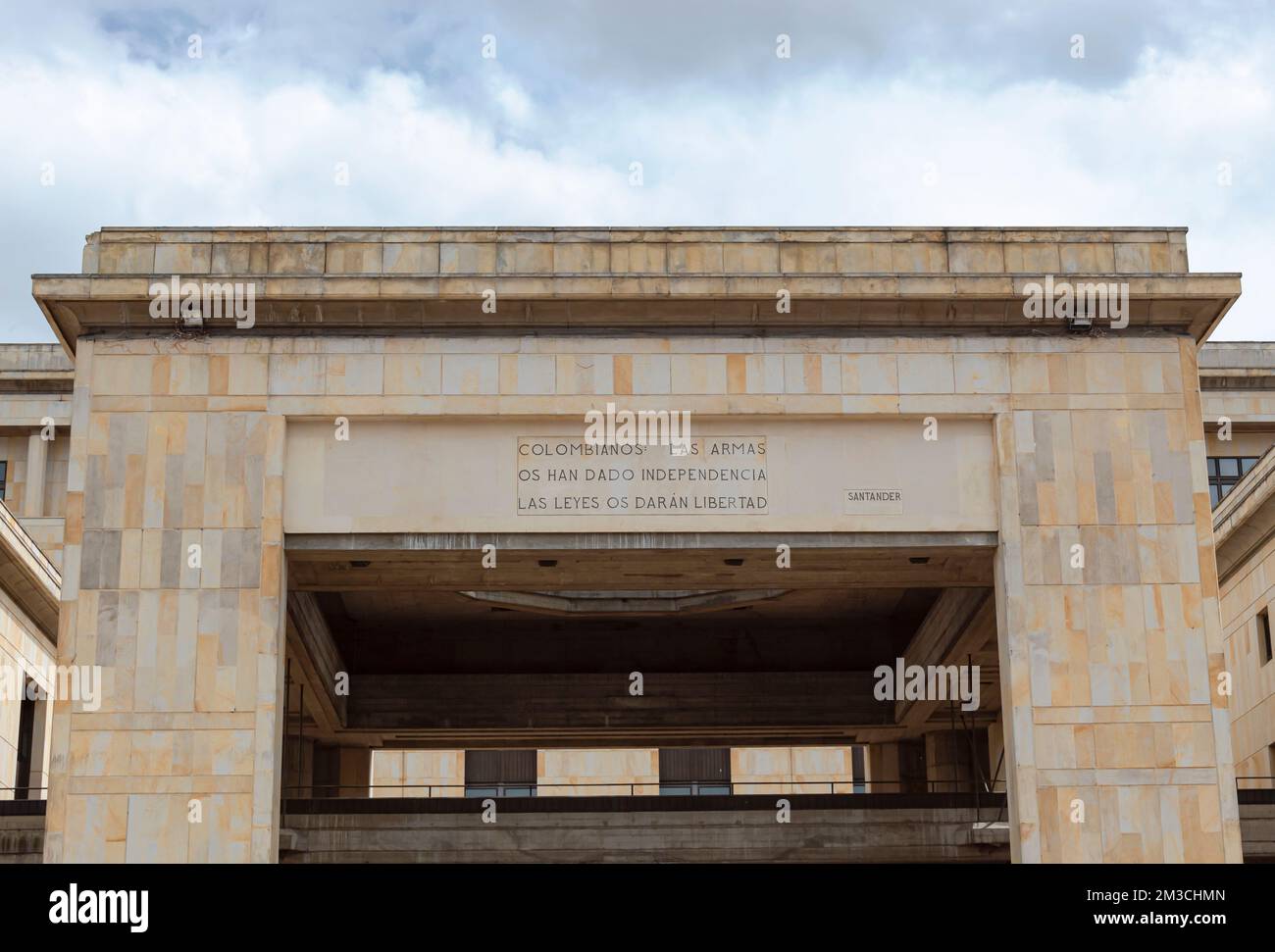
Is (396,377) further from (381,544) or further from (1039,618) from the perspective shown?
(1039,618)

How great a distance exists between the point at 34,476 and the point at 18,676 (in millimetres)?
16930

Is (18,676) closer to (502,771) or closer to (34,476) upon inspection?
(34,476)

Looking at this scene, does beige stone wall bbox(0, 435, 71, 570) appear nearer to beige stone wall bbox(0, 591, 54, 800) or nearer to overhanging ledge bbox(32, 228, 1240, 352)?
beige stone wall bbox(0, 591, 54, 800)

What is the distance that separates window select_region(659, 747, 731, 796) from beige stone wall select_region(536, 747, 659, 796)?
18.6 inches

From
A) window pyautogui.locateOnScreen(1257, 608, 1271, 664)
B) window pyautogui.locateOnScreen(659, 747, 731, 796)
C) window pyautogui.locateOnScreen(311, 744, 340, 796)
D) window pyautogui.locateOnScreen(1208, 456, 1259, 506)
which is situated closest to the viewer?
window pyautogui.locateOnScreen(1257, 608, 1271, 664)

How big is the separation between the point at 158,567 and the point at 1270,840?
2148 cm

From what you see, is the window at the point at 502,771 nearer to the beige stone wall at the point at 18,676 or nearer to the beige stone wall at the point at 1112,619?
the beige stone wall at the point at 18,676

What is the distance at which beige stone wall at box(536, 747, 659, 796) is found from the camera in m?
63.5

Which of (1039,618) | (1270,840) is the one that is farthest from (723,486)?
(1270,840)

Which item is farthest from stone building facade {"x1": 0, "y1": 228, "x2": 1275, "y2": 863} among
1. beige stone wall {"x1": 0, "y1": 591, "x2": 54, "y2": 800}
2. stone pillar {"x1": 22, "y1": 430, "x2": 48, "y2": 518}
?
stone pillar {"x1": 22, "y1": 430, "x2": 48, "y2": 518}

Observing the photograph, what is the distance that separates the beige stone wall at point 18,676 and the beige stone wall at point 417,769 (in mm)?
17469

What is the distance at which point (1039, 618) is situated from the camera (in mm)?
31781

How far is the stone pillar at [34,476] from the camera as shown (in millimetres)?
59562

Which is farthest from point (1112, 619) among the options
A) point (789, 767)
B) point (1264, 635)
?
point (789, 767)
